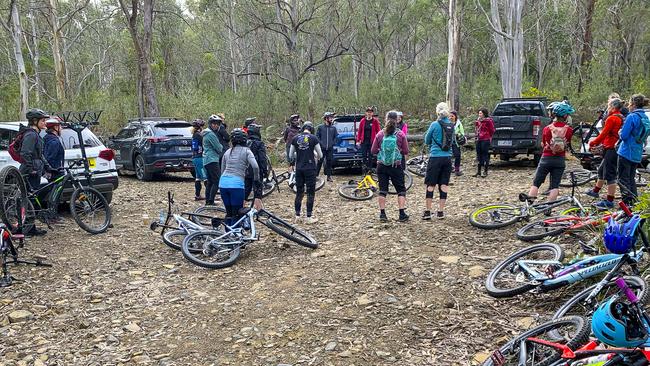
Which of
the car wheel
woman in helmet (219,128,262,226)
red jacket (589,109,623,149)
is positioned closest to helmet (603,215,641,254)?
woman in helmet (219,128,262,226)

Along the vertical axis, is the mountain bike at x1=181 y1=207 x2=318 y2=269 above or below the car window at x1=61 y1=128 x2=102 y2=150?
below

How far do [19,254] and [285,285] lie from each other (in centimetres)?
387

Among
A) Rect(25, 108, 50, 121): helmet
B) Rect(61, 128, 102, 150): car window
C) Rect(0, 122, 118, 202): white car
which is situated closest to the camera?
Rect(25, 108, 50, 121): helmet

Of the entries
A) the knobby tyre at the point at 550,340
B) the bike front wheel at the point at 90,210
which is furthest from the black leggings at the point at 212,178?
the knobby tyre at the point at 550,340

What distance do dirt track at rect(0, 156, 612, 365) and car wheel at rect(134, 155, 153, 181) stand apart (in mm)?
5239

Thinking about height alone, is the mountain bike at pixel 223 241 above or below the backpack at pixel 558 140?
below

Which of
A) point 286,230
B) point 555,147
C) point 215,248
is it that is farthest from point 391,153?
point 215,248

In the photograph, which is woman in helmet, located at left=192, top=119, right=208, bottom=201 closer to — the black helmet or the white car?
the black helmet

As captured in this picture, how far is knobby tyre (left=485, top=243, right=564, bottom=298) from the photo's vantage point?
4840 mm

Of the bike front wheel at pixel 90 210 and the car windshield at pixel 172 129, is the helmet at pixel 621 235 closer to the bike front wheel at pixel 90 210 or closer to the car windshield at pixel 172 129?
the bike front wheel at pixel 90 210

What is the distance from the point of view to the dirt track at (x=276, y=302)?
14.3ft

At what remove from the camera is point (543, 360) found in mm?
3293

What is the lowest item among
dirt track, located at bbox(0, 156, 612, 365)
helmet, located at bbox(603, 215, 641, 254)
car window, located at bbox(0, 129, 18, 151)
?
dirt track, located at bbox(0, 156, 612, 365)

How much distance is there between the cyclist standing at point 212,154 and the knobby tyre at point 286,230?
269 centimetres
